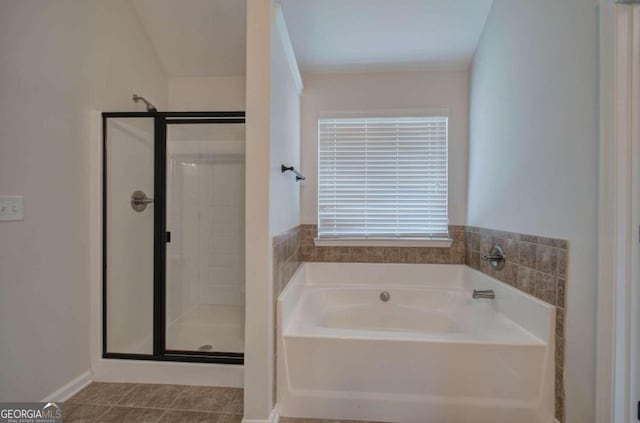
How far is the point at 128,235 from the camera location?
2.08m

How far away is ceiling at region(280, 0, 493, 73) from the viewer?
200 cm

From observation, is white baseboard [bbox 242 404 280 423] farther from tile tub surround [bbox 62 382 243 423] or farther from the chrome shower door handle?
the chrome shower door handle

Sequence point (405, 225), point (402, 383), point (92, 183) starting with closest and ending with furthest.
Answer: point (402, 383) → point (92, 183) → point (405, 225)

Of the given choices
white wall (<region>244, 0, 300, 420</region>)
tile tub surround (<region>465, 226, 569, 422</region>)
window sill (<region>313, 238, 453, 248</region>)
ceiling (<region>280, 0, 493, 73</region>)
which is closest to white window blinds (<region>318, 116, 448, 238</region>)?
window sill (<region>313, 238, 453, 248</region>)

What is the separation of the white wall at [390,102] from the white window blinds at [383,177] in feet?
0.22

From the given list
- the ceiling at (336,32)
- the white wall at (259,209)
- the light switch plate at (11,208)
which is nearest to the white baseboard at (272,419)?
the white wall at (259,209)

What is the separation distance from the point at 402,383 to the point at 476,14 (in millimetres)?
2508

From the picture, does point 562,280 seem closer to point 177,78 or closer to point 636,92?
point 636,92

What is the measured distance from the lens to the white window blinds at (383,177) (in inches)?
96.9

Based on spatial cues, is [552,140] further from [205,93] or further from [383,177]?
[205,93]

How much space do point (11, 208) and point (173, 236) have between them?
0.99 metres

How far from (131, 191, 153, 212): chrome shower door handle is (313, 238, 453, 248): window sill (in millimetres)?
1373

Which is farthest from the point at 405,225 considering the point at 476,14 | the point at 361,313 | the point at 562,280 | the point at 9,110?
the point at 9,110

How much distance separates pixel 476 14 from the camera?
2.03 m
